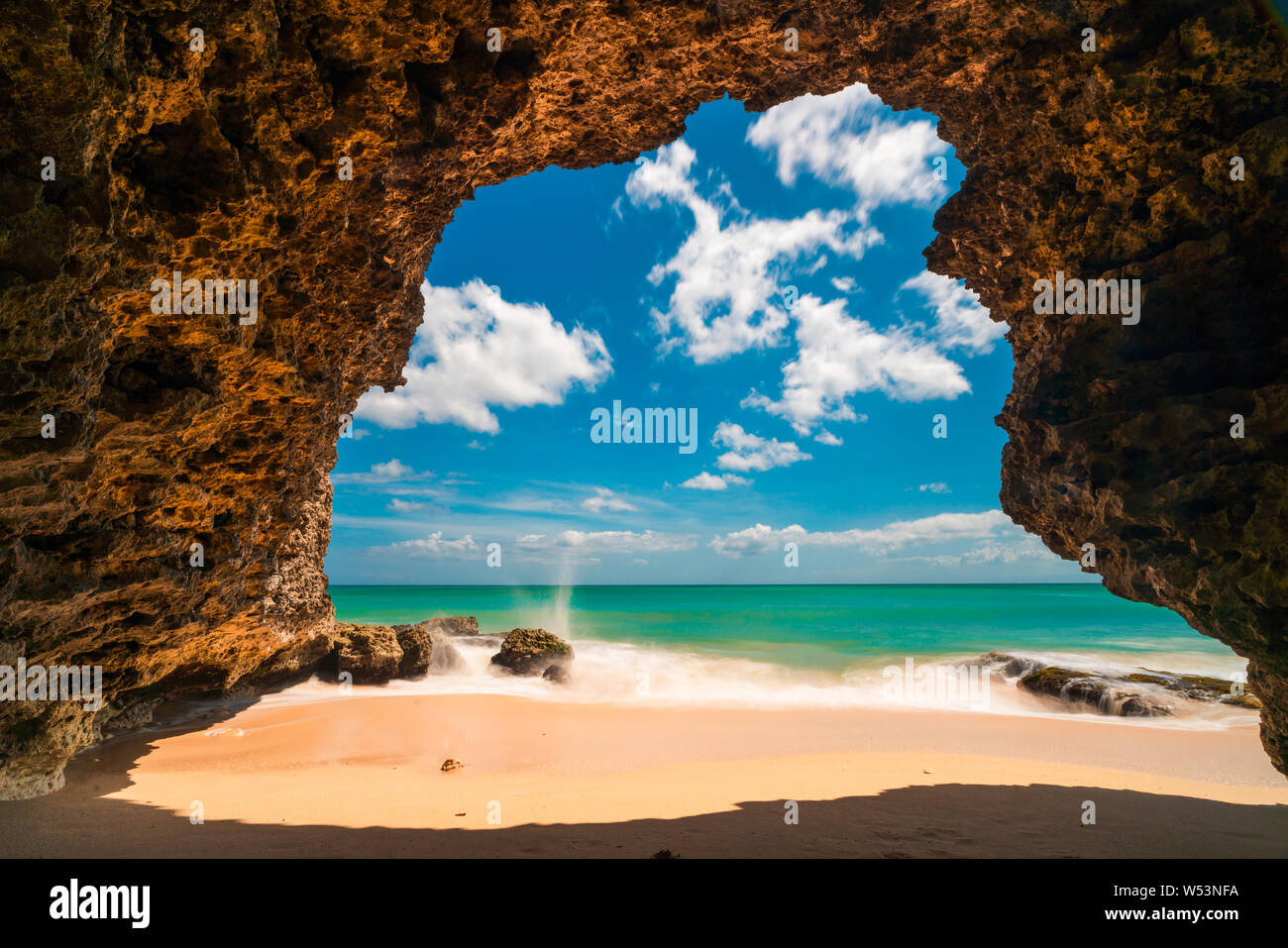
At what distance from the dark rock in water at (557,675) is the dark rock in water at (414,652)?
136 inches

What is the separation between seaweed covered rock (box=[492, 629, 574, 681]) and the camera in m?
16.1

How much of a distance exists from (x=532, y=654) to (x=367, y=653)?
4.95 m

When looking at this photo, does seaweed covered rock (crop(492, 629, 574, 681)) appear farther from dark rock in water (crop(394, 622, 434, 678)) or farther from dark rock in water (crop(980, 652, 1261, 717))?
dark rock in water (crop(980, 652, 1261, 717))

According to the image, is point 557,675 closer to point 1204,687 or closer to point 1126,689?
point 1126,689

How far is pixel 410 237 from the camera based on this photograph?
5746 mm

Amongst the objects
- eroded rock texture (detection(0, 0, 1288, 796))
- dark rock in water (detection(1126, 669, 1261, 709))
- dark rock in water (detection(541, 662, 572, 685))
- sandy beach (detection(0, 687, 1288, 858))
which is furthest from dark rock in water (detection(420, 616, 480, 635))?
dark rock in water (detection(1126, 669, 1261, 709))

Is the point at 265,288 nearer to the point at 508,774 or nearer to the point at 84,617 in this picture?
the point at 84,617

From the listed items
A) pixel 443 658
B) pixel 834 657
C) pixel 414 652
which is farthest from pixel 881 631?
pixel 414 652

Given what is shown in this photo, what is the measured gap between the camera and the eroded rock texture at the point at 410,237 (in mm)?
2947

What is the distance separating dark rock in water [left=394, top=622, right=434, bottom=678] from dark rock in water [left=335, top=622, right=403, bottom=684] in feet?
1.07

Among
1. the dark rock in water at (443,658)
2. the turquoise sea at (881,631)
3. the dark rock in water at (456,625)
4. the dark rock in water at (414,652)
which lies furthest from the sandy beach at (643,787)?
the turquoise sea at (881,631)

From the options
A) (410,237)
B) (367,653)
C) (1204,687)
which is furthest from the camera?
(1204,687)

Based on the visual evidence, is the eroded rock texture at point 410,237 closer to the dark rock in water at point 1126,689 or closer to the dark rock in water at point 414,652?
the dark rock in water at point 414,652
